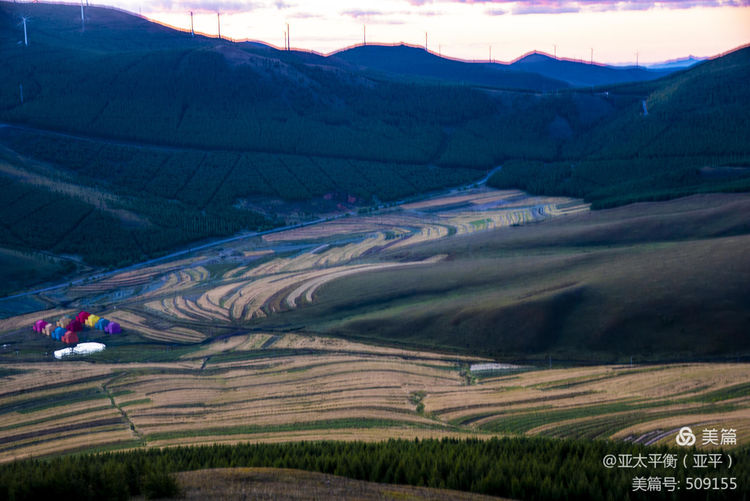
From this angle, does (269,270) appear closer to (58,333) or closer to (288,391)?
(58,333)

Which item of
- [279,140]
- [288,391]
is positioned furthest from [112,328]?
[279,140]

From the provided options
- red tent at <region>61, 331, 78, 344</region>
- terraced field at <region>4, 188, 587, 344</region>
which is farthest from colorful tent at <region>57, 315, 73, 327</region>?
terraced field at <region>4, 188, 587, 344</region>

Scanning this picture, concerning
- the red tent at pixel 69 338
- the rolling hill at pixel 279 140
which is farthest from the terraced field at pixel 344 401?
the rolling hill at pixel 279 140

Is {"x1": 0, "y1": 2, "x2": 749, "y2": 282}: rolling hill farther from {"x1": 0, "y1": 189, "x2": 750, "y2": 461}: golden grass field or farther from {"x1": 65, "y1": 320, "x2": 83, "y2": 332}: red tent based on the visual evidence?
{"x1": 0, "y1": 189, "x2": 750, "y2": 461}: golden grass field

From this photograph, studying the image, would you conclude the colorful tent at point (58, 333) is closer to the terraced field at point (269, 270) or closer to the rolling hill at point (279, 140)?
the terraced field at point (269, 270)

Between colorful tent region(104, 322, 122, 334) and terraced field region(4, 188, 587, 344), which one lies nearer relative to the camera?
colorful tent region(104, 322, 122, 334)
